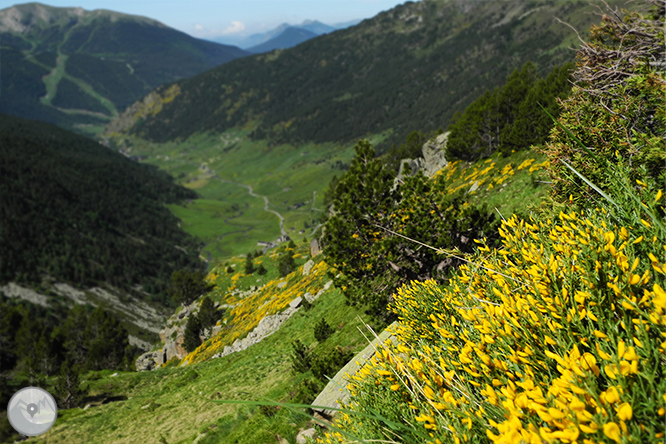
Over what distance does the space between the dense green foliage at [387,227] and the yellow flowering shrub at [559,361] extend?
1082cm

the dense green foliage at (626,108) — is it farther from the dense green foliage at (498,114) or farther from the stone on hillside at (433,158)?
the stone on hillside at (433,158)

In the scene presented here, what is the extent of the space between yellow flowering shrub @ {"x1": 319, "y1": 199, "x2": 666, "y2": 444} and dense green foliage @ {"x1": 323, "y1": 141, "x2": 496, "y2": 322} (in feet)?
35.5

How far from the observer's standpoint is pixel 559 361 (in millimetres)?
2629

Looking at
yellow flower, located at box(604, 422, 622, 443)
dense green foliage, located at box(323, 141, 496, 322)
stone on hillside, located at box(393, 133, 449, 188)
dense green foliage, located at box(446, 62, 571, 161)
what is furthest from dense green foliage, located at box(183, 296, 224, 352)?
yellow flower, located at box(604, 422, 622, 443)

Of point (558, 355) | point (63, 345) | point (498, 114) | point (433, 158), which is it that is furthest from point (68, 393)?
point (433, 158)

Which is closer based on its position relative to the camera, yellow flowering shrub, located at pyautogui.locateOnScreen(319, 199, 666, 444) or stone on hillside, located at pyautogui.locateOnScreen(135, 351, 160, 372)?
yellow flowering shrub, located at pyautogui.locateOnScreen(319, 199, 666, 444)

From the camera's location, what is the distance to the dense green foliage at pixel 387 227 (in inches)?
618

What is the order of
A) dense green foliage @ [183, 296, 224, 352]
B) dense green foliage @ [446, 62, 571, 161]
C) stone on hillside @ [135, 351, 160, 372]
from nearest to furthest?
dense green foliage @ [446, 62, 571, 161], dense green foliage @ [183, 296, 224, 352], stone on hillside @ [135, 351, 160, 372]

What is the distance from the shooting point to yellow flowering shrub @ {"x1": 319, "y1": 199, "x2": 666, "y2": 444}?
2.40 metres

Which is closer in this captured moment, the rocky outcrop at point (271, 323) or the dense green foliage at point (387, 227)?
the dense green foliage at point (387, 227)

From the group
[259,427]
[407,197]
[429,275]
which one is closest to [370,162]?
[407,197]

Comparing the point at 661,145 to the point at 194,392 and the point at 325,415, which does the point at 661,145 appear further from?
the point at 194,392

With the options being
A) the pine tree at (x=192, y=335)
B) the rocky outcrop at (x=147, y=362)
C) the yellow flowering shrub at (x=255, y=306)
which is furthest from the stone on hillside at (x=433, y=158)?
the rocky outcrop at (x=147, y=362)

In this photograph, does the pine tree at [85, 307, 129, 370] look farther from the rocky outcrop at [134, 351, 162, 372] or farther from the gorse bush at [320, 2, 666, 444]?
the gorse bush at [320, 2, 666, 444]
